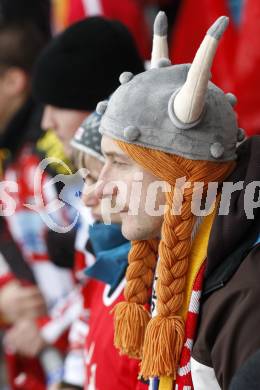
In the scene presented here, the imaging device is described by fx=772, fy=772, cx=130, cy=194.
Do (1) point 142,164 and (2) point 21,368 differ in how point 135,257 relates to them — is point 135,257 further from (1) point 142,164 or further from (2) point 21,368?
(2) point 21,368

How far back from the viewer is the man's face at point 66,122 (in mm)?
2559

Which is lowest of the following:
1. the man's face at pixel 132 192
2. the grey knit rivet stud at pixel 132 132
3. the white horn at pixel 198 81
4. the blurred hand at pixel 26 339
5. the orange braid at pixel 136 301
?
the blurred hand at pixel 26 339

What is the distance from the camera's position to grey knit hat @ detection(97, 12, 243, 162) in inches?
58.8

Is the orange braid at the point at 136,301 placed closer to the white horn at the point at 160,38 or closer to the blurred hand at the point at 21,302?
the white horn at the point at 160,38

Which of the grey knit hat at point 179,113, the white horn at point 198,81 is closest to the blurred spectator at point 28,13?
the grey knit hat at point 179,113

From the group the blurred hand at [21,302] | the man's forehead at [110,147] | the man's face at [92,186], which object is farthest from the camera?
the blurred hand at [21,302]

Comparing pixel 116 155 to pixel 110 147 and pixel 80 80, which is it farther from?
pixel 80 80

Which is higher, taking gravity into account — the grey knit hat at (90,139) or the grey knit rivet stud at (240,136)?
the grey knit rivet stud at (240,136)

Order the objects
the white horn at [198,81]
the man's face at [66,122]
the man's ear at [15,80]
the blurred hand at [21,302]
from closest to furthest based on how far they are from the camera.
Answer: the white horn at [198,81] < the man's face at [66,122] < the blurred hand at [21,302] < the man's ear at [15,80]

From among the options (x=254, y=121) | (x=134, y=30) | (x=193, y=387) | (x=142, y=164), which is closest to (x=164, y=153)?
(x=142, y=164)

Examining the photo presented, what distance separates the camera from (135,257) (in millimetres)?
1739

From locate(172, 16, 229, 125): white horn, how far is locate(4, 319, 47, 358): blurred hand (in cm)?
162

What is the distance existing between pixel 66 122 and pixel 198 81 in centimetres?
113

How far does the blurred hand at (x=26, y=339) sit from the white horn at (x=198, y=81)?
1.62 m
